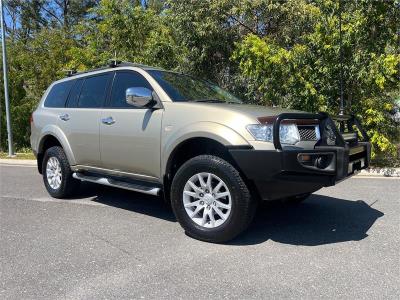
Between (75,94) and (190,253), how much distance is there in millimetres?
3354

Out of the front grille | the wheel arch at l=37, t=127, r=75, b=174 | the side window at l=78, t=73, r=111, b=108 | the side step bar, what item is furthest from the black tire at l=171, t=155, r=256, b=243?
the wheel arch at l=37, t=127, r=75, b=174

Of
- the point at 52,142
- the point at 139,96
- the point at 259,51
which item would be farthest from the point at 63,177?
A: the point at 259,51

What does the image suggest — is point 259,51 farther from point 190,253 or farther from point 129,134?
point 190,253

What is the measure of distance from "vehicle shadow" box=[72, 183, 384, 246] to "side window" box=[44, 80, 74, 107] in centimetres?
150

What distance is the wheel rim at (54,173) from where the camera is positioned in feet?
22.2

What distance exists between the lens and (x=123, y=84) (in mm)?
5758

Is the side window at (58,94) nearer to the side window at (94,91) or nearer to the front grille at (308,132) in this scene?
the side window at (94,91)

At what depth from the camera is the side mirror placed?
16.4ft

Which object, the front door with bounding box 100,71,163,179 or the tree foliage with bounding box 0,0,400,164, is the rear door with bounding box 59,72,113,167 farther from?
the tree foliage with bounding box 0,0,400,164

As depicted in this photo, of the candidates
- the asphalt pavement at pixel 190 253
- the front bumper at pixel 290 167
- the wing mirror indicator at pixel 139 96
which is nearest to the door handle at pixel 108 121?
the wing mirror indicator at pixel 139 96

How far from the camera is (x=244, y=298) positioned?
11.1 ft

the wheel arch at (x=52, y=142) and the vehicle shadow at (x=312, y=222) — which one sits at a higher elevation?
the wheel arch at (x=52, y=142)

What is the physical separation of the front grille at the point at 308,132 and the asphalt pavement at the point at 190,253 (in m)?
1.09

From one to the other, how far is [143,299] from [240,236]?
170cm
